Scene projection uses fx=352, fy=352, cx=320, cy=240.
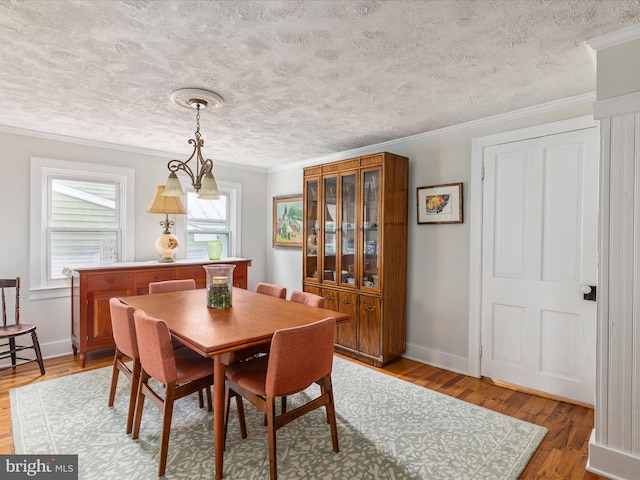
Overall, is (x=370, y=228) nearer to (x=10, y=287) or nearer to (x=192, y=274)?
(x=192, y=274)

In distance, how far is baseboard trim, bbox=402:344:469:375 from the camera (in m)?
3.32

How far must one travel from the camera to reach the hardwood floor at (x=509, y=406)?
2.00 metres

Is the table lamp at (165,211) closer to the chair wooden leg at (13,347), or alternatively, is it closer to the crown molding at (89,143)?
the crown molding at (89,143)

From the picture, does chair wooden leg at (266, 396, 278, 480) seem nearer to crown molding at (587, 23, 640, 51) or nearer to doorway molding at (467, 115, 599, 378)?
doorway molding at (467, 115, 599, 378)

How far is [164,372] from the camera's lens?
6.09 ft

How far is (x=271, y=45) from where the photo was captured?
1878 mm

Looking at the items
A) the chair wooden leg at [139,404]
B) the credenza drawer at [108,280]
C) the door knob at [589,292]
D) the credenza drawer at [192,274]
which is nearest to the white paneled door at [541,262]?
the door knob at [589,292]

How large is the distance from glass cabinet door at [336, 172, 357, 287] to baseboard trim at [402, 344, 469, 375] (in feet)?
3.10

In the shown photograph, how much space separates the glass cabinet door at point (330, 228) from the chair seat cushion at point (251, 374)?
1.86m

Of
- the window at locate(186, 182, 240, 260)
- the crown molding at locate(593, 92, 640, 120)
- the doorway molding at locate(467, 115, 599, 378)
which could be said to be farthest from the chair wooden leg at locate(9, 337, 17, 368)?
the crown molding at locate(593, 92, 640, 120)

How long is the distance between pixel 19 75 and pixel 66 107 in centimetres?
59

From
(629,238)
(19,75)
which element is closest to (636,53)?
(629,238)

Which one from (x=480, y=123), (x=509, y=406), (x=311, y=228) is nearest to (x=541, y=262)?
(x=509, y=406)

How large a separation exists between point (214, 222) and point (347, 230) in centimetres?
213
